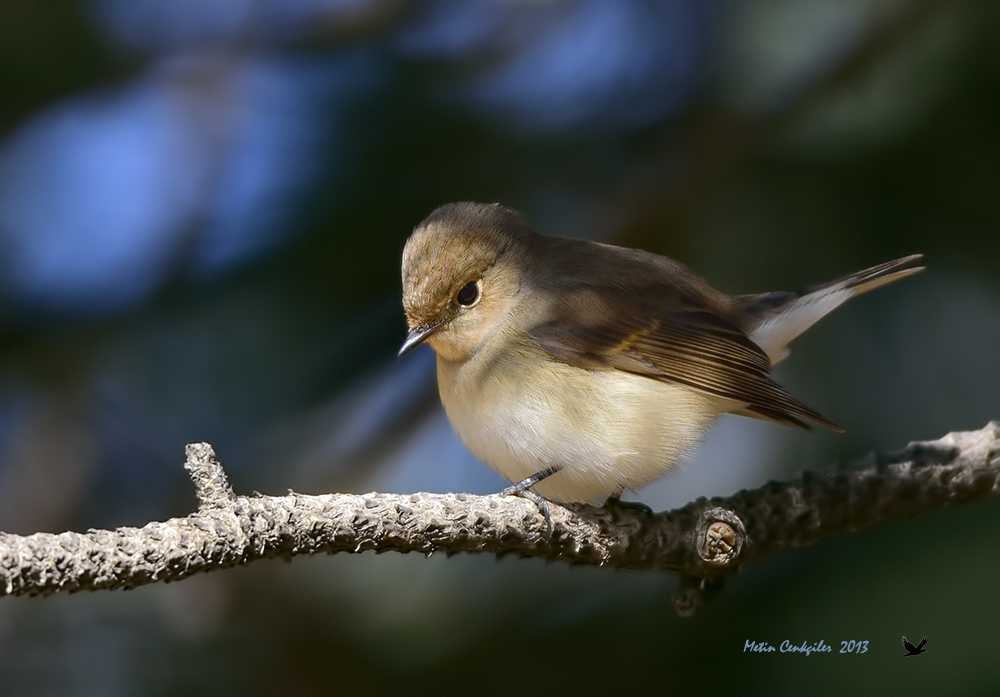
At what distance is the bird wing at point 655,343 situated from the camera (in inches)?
103

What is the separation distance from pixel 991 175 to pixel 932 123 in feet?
0.73

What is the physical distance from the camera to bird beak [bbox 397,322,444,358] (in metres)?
2.62

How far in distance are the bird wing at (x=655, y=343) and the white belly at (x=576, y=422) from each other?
0.14ft

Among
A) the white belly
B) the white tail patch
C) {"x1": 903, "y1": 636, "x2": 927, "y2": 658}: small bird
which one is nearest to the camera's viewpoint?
{"x1": 903, "y1": 636, "x2": 927, "y2": 658}: small bird

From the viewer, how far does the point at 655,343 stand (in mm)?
2723

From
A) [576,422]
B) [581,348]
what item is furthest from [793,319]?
[576,422]

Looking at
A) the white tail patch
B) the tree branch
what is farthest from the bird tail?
the tree branch

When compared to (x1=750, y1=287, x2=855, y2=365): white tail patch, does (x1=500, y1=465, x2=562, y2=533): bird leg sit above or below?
below

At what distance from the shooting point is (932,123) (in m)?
2.85

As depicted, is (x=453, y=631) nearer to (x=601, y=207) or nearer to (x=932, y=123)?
(x=601, y=207)

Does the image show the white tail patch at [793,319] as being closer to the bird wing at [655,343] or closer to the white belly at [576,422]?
the bird wing at [655,343]

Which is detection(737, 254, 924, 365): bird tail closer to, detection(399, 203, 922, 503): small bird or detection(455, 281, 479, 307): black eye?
detection(399, 203, 922, 503): small bird

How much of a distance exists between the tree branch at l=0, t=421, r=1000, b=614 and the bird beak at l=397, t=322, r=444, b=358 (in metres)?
0.69

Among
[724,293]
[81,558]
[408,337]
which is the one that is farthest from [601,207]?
[81,558]
